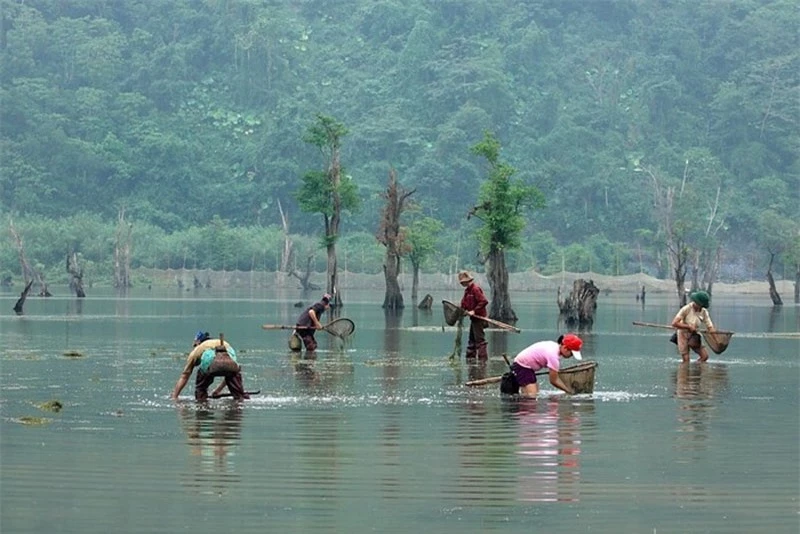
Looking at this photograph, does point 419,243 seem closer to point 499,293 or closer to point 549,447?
point 499,293

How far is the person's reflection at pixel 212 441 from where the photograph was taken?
18375 mm

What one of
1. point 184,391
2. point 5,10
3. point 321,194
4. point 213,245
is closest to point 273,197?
point 213,245

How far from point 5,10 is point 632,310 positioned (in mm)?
110948

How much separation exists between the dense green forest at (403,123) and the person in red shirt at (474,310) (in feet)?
324

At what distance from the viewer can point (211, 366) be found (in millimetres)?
26234

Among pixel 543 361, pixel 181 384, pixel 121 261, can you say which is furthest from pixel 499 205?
pixel 121 261

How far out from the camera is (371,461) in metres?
20.0

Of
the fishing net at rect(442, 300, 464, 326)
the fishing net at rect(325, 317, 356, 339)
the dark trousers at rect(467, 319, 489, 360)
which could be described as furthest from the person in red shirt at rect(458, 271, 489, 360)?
the fishing net at rect(325, 317, 356, 339)

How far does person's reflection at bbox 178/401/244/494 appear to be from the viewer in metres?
18.4

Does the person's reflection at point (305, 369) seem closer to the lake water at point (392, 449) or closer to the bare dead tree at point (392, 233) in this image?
the lake water at point (392, 449)

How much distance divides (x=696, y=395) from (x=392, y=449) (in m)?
9.30

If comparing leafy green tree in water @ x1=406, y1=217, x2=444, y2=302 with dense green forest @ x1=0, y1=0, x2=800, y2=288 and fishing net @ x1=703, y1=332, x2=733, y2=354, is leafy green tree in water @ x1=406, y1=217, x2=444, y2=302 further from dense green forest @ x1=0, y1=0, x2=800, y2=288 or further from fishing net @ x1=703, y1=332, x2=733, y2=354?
fishing net @ x1=703, y1=332, x2=733, y2=354

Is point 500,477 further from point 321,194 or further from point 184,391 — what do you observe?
point 321,194

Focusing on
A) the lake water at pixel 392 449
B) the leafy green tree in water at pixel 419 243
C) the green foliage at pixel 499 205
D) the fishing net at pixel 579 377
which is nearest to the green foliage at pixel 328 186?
the leafy green tree in water at pixel 419 243
